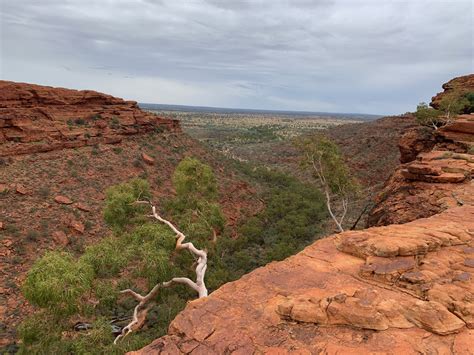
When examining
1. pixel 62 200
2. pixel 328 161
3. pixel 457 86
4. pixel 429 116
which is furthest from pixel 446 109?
pixel 62 200

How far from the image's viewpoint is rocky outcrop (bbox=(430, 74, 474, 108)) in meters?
34.4

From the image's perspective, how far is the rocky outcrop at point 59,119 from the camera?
2627 cm

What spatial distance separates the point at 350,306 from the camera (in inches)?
219

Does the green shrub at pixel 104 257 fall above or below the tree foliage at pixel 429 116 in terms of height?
below

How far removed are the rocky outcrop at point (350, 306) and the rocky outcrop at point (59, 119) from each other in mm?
24744

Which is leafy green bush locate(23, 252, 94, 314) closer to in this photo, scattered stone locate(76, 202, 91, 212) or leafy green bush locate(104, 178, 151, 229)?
leafy green bush locate(104, 178, 151, 229)

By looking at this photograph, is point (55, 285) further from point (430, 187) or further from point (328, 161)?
point (328, 161)

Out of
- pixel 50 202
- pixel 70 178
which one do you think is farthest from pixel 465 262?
pixel 70 178

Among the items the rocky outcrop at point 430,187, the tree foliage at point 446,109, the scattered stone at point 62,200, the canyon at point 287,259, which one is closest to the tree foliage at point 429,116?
the tree foliage at point 446,109

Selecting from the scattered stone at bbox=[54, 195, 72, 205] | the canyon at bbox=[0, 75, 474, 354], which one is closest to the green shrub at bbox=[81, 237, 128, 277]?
the canyon at bbox=[0, 75, 474, 354]

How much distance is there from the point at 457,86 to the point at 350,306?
39.1 m

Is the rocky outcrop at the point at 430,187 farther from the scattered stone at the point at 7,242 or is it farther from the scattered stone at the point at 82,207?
the scattered stone at the point at 7,242

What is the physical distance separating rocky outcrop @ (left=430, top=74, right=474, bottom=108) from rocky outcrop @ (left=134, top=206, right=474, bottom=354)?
31842mm

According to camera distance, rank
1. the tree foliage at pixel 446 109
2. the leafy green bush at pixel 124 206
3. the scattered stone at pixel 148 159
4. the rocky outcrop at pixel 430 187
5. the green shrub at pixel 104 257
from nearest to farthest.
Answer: the green shrub at pixel 104 257, the rocky outcrop at pixel 430 187, the leafy green bush at pixel 124 206, the tree foliage at pixel 446 109, the scattered stone at pixel 148 159
